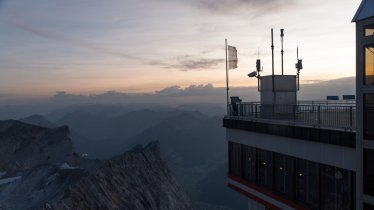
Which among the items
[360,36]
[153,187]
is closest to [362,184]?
[360,36]

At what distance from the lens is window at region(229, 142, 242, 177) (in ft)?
68.5

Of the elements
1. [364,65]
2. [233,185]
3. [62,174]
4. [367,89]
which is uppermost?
[364,65]

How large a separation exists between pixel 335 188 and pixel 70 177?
93.9 m

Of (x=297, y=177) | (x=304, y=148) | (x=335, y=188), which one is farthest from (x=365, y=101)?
(x=297, y=177)

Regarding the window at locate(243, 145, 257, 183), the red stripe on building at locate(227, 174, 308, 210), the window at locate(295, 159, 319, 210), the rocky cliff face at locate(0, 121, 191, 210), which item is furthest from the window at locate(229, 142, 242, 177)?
the rocky cliff face at locate(0, 121, 191, 210)

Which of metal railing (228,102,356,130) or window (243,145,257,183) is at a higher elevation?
metal railing (228,102,356,130)

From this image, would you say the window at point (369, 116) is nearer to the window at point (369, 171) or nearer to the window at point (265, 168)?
the window at point (369, 171)

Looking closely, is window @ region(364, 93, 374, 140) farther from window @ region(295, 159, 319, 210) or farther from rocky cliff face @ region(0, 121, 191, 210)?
rocky cliff face @ region(0, 121, 191, 210)

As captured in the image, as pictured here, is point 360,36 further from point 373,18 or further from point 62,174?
point 62,174

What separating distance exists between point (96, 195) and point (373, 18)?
312 feet

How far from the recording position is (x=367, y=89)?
1166 cm

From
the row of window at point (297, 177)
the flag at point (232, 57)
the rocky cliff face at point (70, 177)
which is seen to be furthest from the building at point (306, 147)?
the rocky cliff face at point (70, 177)

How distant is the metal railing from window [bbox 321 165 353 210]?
1.79 m

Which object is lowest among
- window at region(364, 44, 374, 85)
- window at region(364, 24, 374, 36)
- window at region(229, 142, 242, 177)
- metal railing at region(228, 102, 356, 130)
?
window at region(229, 142, 242, 177)
